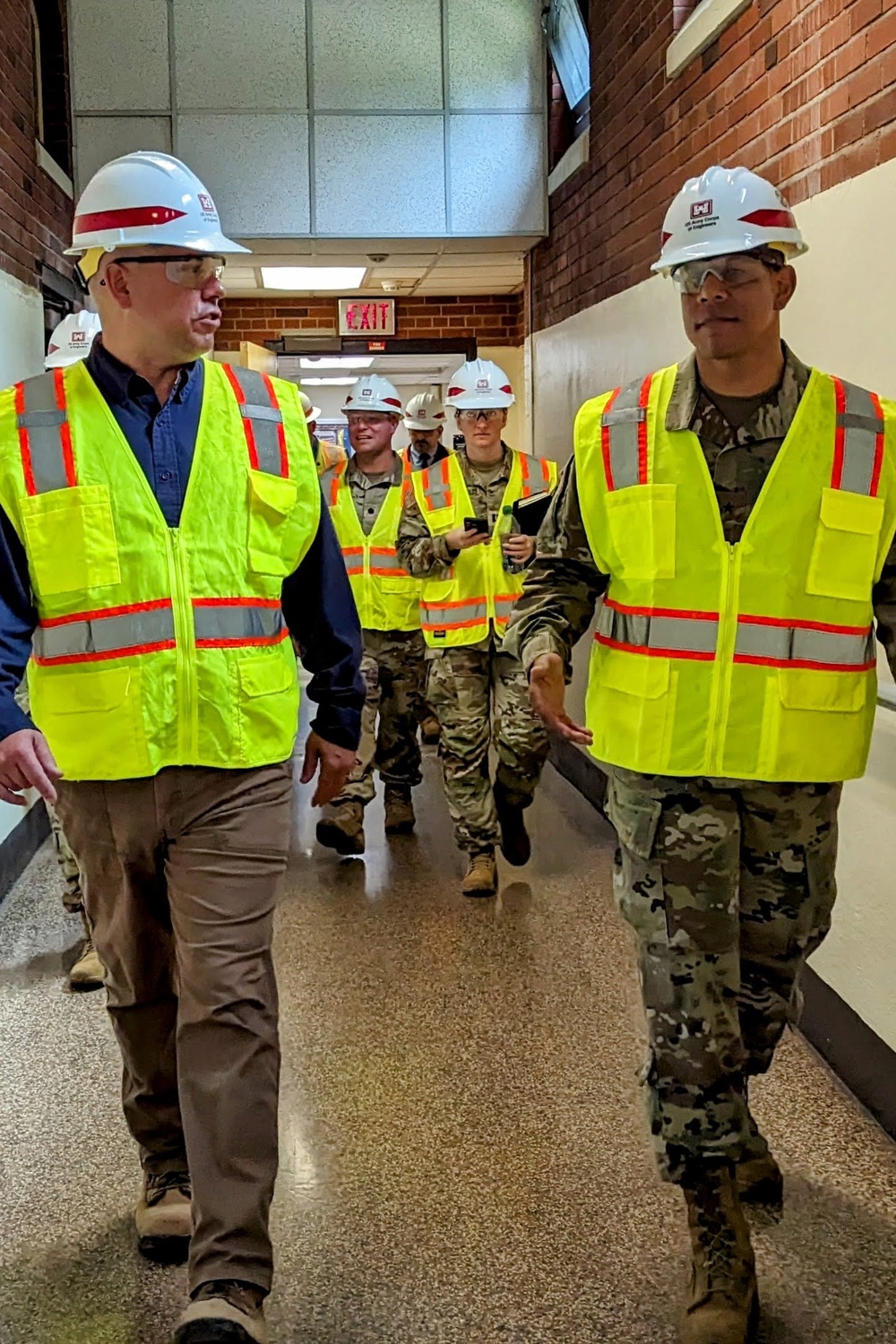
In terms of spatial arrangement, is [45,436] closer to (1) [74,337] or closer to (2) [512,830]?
(1) [74,337]

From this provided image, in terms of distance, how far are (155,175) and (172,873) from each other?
1206 mm

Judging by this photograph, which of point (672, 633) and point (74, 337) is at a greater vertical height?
point (74, 337)

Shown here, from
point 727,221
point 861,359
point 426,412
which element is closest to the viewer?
point 727,221

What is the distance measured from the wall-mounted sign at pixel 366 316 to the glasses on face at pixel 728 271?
959 cm

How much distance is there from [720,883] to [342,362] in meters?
10.3

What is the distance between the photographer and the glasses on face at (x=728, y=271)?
244cm

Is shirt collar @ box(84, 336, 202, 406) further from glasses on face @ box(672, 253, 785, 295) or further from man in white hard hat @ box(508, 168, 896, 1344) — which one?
glasses on face @ box(672, 253, 785, 295)

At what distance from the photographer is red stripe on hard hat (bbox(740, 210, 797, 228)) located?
2.48 m

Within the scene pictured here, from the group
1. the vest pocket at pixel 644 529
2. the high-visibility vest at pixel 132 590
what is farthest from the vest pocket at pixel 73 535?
the vest pocket at pixel 644 529

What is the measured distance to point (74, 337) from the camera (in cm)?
500

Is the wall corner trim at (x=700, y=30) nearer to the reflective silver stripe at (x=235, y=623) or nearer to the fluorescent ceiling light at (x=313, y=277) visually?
the reflective silver stripe at (x=235, y=623)

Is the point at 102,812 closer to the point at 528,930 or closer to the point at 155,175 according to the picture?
the point at 155,175

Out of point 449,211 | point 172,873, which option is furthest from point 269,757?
point 449,211

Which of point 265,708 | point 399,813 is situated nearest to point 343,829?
point 399,813
